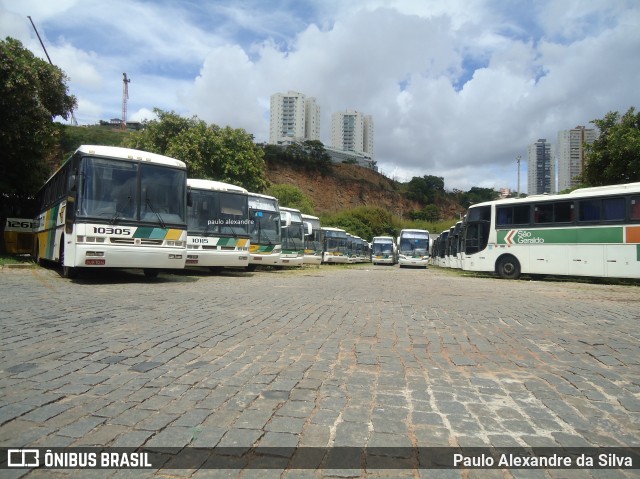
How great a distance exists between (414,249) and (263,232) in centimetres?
2012

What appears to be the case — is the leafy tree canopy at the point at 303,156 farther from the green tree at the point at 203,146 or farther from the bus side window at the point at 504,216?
the bus side window at the point at 504,216

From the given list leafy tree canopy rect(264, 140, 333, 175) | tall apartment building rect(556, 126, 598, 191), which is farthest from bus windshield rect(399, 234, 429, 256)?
leafy tree canopy rect(264, 140, 333, 175)

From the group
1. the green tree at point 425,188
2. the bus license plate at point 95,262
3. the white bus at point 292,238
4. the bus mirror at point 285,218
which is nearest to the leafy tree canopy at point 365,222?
the green tree at point 425,188

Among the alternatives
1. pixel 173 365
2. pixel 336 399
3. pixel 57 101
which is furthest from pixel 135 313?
pixel 57 101

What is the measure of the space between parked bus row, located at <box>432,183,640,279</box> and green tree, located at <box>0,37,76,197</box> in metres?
19.4

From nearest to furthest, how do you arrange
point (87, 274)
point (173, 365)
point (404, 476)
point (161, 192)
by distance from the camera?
point (404, 476) < point (173, 365) < point (161, 192) < point (87, 274)

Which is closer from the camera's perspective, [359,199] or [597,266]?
[597,266]

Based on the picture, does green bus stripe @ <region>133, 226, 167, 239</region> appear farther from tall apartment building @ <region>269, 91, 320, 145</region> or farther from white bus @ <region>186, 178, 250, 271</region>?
tall apartment building @ <region>269, 91, 320, 145</region>

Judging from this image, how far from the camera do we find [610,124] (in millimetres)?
23562

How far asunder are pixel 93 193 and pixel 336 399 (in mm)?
9403

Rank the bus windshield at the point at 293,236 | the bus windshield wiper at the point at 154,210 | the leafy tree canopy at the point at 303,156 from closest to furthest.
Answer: the bus windshield wiper at the point at 154,210 < the bus windshield at the point at 293,236 < the leafy tree canopy at the point at 303,156

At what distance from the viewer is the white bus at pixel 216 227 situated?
14602mm

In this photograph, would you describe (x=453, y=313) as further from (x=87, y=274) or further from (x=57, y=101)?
(x=57, y=101)

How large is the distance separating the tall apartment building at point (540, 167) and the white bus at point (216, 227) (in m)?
53.4
